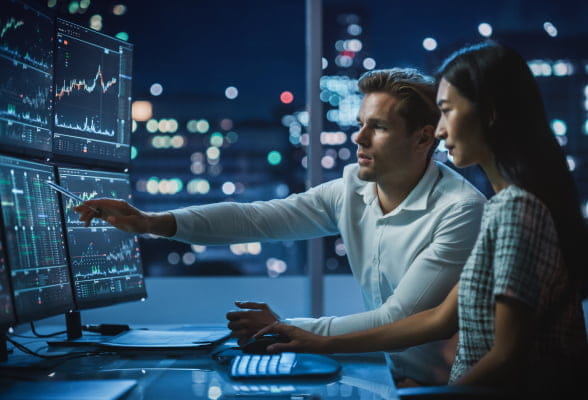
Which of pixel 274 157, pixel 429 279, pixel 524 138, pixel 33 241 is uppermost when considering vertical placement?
pixel 274 157

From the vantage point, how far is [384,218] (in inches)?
71.6

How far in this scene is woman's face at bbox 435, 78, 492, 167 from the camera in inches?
51.4

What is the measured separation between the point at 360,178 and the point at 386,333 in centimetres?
55

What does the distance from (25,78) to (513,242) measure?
3.81 ft

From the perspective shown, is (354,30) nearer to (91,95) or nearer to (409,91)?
(409,91)

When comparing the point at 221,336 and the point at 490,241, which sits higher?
the point at 490,241

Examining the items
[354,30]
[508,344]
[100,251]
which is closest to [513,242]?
[508,344]

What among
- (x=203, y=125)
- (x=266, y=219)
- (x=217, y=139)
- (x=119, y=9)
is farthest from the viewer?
(x=203, y=125)

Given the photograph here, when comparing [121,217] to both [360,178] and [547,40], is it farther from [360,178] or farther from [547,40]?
[547,40]

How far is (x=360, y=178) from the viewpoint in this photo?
6.06 ft

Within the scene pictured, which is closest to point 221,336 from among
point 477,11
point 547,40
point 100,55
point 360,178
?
point 360,178

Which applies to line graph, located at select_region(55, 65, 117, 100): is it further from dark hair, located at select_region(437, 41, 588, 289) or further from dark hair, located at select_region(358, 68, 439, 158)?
dark hair, located at select_region(437, 41, 588, 289)

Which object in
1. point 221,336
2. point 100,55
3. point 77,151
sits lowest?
point 221,336

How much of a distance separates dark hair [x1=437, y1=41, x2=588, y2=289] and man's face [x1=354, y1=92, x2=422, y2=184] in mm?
536
